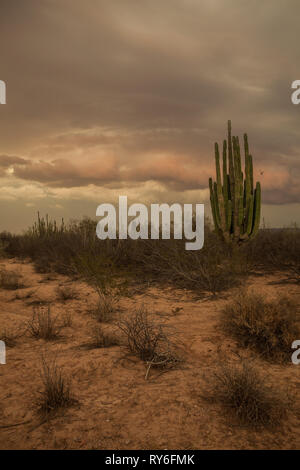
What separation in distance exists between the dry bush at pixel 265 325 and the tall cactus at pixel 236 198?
5.79 m

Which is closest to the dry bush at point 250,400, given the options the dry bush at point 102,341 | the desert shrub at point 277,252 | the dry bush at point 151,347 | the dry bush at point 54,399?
the dry bush at point 151,347

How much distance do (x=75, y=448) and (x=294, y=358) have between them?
2757 millimetres

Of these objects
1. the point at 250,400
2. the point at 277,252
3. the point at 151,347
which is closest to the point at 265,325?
the point at 151,347

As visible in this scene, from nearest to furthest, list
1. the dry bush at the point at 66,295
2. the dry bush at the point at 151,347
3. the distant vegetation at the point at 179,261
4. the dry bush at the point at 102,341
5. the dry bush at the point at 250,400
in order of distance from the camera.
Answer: the dry bush at the point at 250,400
the dry bush at the point at 151,347
the dry bush at the point at 102,341
the dry bush at the point at 66,295
the distant vegetation at the point at 179,261

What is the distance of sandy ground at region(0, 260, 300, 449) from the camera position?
95.0 inches

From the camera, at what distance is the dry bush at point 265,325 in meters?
A: 4.05

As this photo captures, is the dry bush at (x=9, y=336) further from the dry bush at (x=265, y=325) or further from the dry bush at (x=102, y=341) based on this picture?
the dry bush at (x=265, y=325)

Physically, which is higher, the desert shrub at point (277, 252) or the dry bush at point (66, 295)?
the desert shrub at point (277, 252)

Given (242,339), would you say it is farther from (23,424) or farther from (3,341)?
(3,341)

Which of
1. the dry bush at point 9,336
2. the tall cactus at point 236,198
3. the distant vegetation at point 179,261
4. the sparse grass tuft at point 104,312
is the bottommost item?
the dry bush at point 9,336

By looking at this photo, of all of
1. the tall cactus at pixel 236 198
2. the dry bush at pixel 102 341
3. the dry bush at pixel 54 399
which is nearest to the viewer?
the dry bush at pixel 54 399

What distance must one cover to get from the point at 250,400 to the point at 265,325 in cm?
173

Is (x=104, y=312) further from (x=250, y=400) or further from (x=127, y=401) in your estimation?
(x=250, y=400)
